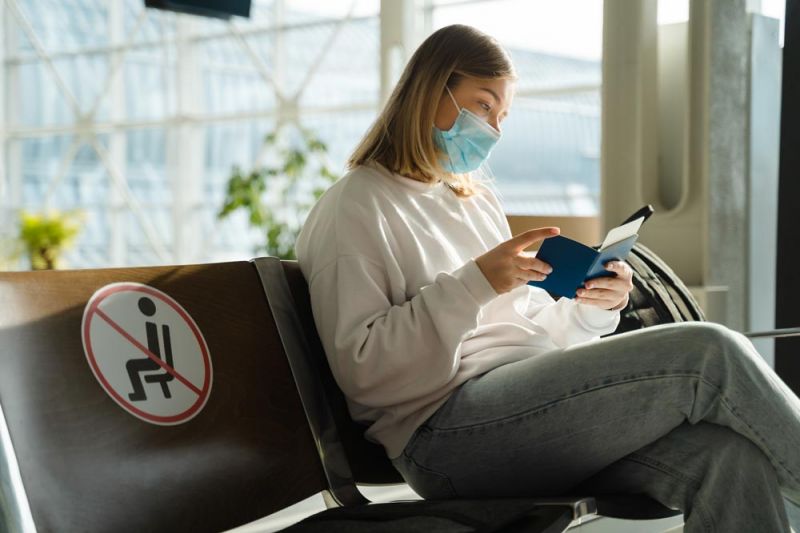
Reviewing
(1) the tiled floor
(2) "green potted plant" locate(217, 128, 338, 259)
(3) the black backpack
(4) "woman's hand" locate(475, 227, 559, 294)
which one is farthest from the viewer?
(2) "green potted plant" locate(217, 128, 338, 259)

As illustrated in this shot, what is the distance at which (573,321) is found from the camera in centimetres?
222

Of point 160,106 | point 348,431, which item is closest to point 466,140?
point 348,431

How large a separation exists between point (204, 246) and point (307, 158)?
2.17m

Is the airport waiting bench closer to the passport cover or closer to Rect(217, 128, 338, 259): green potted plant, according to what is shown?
the passport cover

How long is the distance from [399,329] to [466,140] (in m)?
0.51

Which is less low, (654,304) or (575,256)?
(575,256)

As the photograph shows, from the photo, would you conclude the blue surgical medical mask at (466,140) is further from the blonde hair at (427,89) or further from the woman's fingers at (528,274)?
the woman's fingers at (528,274)

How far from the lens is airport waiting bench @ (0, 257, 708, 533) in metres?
1.59

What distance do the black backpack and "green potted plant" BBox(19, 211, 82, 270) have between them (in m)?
7.82

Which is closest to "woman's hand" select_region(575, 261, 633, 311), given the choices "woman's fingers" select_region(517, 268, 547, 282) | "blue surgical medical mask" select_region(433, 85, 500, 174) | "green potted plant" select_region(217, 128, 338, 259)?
"woman's fingers" select_region(517, 268, 547, 282)

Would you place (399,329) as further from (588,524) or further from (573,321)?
(588,524)

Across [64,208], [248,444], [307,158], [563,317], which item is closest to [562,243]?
[563,317]

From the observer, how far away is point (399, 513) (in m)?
1.63

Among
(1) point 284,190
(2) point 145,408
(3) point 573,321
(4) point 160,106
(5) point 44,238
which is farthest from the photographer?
(4) point 160,106
